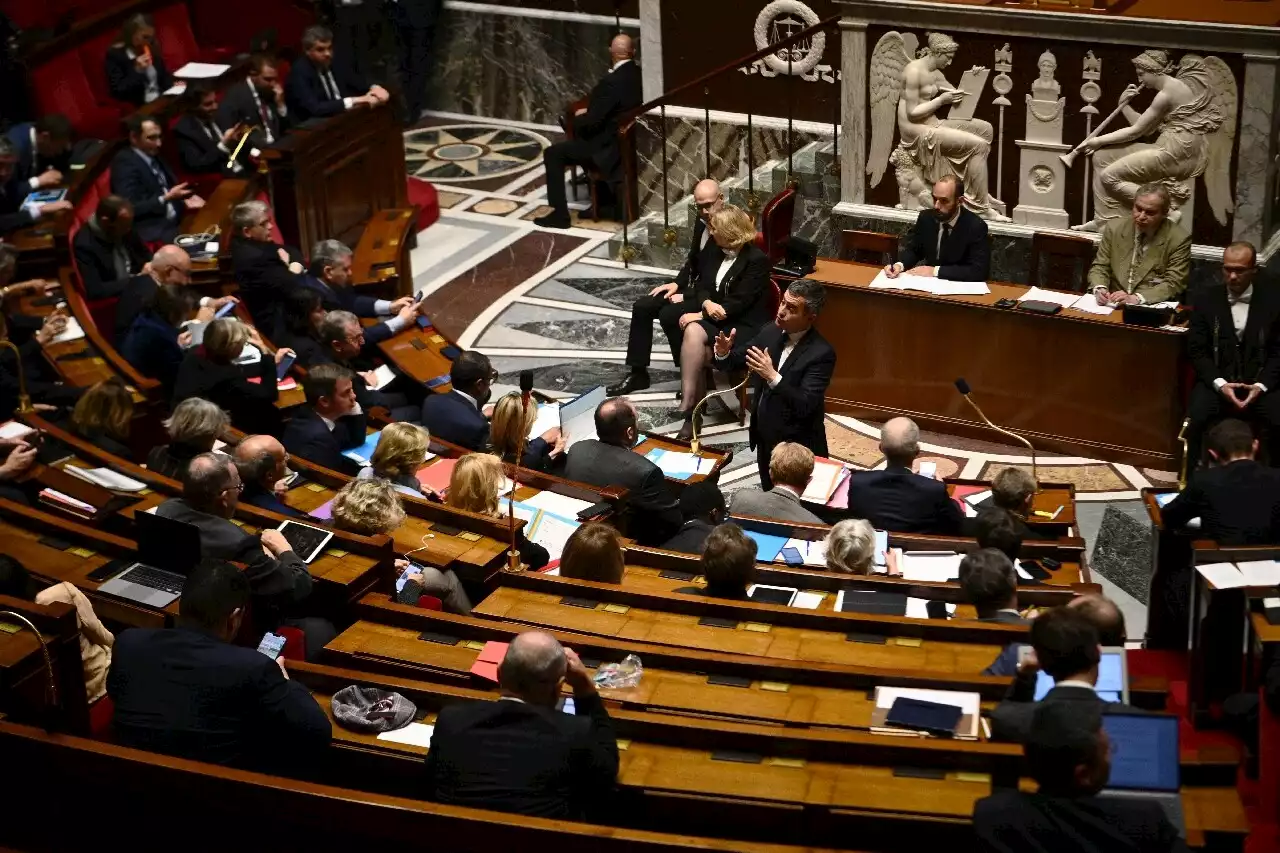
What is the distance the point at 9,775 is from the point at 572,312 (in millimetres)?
6501

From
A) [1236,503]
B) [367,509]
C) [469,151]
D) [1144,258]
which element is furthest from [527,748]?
[469,151]

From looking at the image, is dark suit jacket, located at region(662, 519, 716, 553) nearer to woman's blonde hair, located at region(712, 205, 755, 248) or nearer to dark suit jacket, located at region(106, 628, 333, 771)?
dark suit jacket, located at region(106, 628, 333, 771)

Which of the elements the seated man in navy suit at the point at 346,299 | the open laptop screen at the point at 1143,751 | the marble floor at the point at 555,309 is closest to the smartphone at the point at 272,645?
the open laptop screen at the point at 1143,751

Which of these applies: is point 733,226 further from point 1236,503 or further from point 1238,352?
point 1236,503

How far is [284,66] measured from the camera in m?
11.1

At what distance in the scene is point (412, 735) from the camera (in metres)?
4.06

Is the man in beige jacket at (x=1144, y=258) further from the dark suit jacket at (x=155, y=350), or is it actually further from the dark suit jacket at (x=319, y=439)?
the dark suit jacket at (x=155, y=350)

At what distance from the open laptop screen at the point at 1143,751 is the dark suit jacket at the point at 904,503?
2.38 metres

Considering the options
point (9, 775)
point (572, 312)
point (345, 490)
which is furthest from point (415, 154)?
point (9, 775)

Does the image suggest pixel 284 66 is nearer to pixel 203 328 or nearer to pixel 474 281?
pixel 474 281

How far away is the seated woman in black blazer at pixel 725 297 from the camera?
8.30 meters

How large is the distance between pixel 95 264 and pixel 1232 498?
5.87 meters

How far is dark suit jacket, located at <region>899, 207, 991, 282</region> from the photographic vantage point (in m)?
8.21

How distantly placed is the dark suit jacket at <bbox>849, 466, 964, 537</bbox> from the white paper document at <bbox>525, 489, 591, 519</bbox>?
3.43 ft
